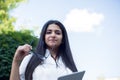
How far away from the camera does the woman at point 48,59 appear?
2717 millimetres

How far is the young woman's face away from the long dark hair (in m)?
0.04

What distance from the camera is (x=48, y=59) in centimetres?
287

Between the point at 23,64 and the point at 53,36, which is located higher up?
the point at 53,36

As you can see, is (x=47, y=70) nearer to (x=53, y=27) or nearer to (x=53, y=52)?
(x=53, y=52)

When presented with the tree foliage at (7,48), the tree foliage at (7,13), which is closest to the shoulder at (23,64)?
the tree foliage at (7,48)

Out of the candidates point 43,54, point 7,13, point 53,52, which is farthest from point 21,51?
point 7,13

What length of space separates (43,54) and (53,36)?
7.0 inches

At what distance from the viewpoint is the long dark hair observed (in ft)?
9.04

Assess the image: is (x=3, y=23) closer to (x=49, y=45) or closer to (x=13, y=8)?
(x=13, y=8)

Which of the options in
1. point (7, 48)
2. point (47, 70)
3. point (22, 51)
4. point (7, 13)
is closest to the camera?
point (22, 51)

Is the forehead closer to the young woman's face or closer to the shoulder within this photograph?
the young woman's face

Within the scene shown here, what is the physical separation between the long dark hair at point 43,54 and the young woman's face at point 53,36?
4cm

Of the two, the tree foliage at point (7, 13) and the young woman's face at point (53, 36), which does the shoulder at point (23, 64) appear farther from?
the tree foliage at point (7, 13)

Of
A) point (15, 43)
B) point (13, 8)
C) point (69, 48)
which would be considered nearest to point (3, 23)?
point (13, 8)
